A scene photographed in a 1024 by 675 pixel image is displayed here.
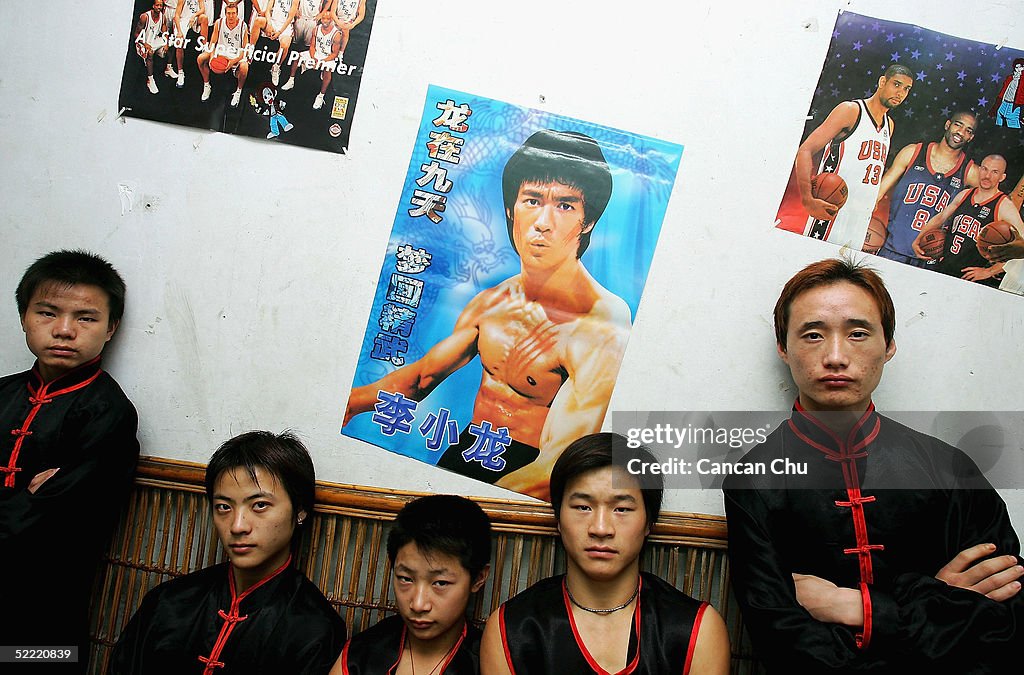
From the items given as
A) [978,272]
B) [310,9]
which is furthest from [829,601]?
[310,9]

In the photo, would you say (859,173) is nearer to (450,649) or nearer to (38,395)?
(450,649)

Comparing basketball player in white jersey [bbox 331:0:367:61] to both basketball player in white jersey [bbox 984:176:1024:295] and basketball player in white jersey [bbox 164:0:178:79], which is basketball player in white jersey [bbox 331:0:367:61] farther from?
basketball player in white jersey [bbox 984:176:1024:295]

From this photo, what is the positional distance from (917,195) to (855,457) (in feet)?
2.16

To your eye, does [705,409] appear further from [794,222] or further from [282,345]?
[282,345]

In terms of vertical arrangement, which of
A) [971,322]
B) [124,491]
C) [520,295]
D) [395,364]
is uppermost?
[971,322]

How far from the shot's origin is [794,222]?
1.88 m

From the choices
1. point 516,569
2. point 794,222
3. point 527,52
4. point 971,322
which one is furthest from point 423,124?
point 971,322

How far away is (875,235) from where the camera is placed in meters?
1.86

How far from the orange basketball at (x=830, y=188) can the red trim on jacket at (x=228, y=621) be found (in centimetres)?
153

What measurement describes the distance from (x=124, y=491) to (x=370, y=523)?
66 cm

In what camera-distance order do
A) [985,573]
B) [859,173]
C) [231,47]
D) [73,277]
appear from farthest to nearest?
1. [231,47]
2. [73,277]
3. [859,173]
4. [985,573]

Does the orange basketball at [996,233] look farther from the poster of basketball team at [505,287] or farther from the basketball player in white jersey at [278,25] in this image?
the basketball player in white jersey at [278,25]

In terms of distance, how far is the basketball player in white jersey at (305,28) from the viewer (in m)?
2.04

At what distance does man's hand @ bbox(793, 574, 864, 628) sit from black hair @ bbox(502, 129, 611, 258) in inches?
34.8
